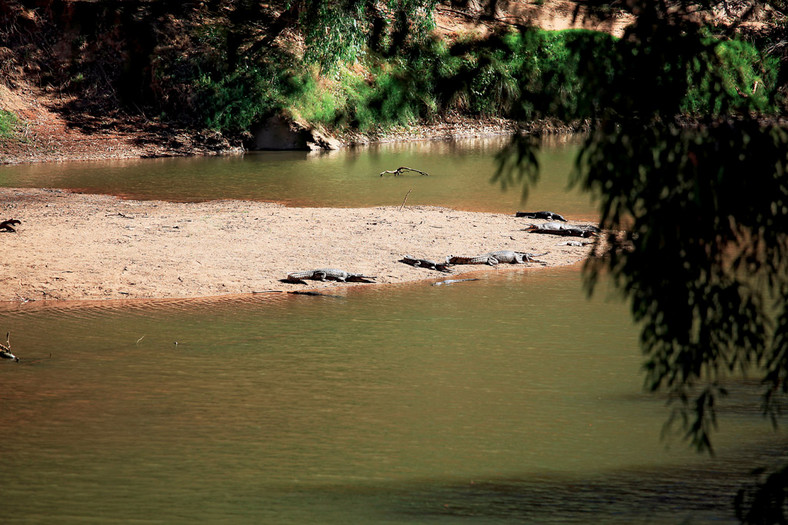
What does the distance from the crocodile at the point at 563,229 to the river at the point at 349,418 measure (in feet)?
11.0

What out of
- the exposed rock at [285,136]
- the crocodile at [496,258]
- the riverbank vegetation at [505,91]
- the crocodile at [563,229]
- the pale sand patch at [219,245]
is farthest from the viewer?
the exposed rock at [285,136]

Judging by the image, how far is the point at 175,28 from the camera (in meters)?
30.4

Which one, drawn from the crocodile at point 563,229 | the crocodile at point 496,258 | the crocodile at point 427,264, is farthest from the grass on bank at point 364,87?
the crocodile at point 427,264

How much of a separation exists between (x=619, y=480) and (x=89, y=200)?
13.3 m

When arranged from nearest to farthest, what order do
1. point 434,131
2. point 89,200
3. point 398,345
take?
1. point 398,345
2. point 89,200
3. point 434,131

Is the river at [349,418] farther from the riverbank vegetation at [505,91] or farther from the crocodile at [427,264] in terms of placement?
the crocodile at [427,264]

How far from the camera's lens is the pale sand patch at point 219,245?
1082 cm

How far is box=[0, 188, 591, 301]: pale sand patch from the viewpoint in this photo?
1082 centimetres

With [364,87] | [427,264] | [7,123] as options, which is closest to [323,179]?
[427,264]

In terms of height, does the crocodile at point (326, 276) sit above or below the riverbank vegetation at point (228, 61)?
below

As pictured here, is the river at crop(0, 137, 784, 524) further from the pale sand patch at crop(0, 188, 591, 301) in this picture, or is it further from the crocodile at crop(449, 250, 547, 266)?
the crocodile at crop(449, 250, 547, 266)

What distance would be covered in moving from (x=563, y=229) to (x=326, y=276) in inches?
171

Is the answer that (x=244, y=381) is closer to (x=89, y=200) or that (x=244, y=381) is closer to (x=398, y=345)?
(x=398, y=345)

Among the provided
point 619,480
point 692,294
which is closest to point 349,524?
point 619,480
